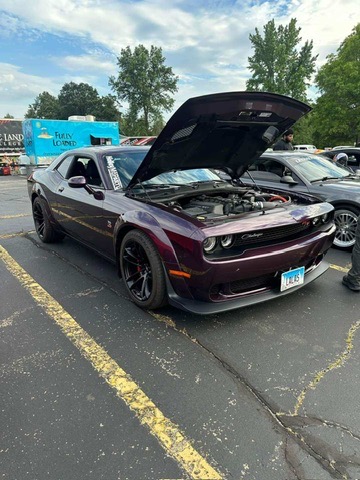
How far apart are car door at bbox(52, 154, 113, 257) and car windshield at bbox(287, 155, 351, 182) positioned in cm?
333

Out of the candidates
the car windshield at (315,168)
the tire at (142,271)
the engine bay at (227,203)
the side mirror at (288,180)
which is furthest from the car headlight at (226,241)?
the car windshield at (315,168)

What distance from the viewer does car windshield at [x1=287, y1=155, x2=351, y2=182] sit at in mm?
5422

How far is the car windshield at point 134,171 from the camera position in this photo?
3647 mm

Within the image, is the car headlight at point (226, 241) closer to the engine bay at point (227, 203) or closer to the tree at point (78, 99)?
the engine bay at point (227, 203)

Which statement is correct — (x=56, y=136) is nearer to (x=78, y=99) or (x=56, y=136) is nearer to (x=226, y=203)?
(x=226, y=203)

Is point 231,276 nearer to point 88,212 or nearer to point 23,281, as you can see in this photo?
point 88,212

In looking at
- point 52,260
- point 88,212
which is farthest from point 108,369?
point 52,260

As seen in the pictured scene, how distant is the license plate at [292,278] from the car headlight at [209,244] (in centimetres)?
71

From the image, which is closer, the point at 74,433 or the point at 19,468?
the point at 19,468

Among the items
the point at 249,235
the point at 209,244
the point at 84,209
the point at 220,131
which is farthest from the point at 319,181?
the point at 84,209

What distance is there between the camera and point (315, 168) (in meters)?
5.62

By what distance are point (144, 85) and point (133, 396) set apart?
49529 millimetres

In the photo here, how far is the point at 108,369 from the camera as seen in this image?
231 cm

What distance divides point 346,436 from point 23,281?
3403 millimetres
